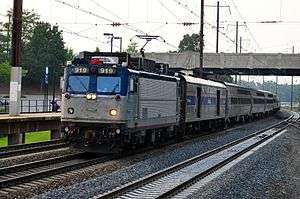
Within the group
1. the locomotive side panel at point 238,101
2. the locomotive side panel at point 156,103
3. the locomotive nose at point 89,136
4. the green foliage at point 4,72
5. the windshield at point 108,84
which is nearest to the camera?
the locomotive nose at point 89,136

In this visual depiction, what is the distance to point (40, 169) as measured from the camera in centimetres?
1545

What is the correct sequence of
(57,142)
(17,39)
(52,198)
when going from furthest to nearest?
1. (17,39)
2. (57,142)
3. (52,198)

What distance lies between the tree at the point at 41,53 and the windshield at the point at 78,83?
242ft

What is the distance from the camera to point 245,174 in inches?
613

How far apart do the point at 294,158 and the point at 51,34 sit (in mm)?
83914

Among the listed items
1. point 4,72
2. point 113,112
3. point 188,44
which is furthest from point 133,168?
point 188,44

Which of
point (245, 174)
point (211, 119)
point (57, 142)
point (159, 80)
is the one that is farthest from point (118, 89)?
point (211, 119)

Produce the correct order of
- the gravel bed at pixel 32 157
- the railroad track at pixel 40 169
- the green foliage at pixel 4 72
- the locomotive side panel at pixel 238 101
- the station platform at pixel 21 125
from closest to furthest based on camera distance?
the railroad track at pixel 40 169 → the gravel bed at pixel 32 157 → the station platform at pixel 21 125 → the locomotive side panel at pixel 238 101 → the green foliage at pixel 4 72

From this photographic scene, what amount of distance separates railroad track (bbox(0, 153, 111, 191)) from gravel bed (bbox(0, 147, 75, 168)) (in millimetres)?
806

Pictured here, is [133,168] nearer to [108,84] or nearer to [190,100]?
[108,84]

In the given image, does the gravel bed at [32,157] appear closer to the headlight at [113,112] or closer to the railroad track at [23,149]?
the railroad track at [23,149]

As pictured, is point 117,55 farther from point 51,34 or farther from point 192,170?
point 51,34

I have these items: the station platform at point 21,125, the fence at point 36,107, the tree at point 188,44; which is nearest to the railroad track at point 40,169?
Result: the station platform at point 21,125

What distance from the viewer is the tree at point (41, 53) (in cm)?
9325
